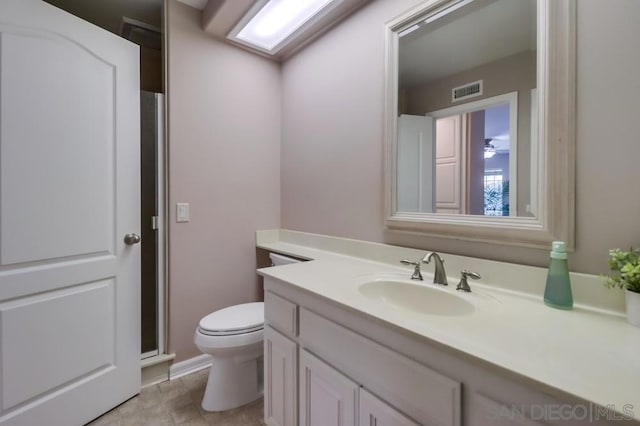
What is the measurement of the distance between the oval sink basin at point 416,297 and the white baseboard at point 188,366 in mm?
1361

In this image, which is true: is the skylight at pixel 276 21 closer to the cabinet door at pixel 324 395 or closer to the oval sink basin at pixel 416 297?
the oval sink basin at pixel 416 297

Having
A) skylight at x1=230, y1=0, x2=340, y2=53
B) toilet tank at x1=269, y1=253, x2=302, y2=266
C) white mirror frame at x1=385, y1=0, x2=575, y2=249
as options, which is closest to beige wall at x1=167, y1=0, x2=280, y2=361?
skylight at x1=230, y1=0, x2=340, y2=53

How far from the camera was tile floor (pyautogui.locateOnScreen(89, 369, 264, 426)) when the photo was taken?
1.41 meters

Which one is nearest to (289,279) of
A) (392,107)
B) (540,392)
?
(540,392)

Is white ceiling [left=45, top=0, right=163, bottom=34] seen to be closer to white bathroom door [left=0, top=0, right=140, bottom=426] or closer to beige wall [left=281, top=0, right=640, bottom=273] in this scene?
white bathroom door [left=0, top=0, right=140, bottom=426]

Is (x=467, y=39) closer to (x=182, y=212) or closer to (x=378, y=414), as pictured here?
(x=378, y=414)

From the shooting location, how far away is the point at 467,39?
1185 millimetres

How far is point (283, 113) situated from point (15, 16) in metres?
1.43

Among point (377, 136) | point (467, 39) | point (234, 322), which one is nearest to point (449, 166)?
point (377, 136)

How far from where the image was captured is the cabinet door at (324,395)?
89cm

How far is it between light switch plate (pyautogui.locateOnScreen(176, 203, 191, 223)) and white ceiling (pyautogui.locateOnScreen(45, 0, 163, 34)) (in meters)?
1.38

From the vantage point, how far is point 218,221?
1.94 metres

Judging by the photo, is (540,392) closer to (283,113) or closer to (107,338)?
(107,338)

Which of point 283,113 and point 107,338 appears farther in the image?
point 283,113
